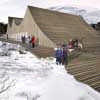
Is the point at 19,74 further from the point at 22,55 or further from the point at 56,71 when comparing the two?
the point at 22,55

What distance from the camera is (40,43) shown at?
15930mm

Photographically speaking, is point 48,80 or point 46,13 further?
point 46,13

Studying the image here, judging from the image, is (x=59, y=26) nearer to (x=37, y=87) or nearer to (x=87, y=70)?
(x=87, y=70)

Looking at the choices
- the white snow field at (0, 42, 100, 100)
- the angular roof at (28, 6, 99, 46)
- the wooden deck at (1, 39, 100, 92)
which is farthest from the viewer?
the angular roof at (28, 6, 99, 46)

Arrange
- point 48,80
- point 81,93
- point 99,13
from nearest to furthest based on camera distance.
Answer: point 81,93 → point 48,80 → point 99,13

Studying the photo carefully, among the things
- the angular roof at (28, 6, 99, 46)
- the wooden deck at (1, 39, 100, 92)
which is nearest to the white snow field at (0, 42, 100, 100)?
the wooden deck at (1, 39, 100, 92)

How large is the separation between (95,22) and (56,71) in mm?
23725

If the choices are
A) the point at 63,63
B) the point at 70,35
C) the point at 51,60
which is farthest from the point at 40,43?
the point at 63,63

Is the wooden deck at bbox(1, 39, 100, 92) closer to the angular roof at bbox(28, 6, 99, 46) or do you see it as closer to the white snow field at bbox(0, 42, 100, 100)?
the white snow field at bbox(0, 42, 100, 100)

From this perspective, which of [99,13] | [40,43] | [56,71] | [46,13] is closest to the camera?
[56,71]

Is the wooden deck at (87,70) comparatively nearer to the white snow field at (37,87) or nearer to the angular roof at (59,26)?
the white snow field at (37,87)

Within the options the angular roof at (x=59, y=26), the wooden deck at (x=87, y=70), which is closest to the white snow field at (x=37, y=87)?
the wooden deck at (x=87, y=70)

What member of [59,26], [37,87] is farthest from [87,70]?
[59,26]

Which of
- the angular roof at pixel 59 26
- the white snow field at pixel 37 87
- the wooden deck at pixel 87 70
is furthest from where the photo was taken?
the angular roof at pixel 59 26
